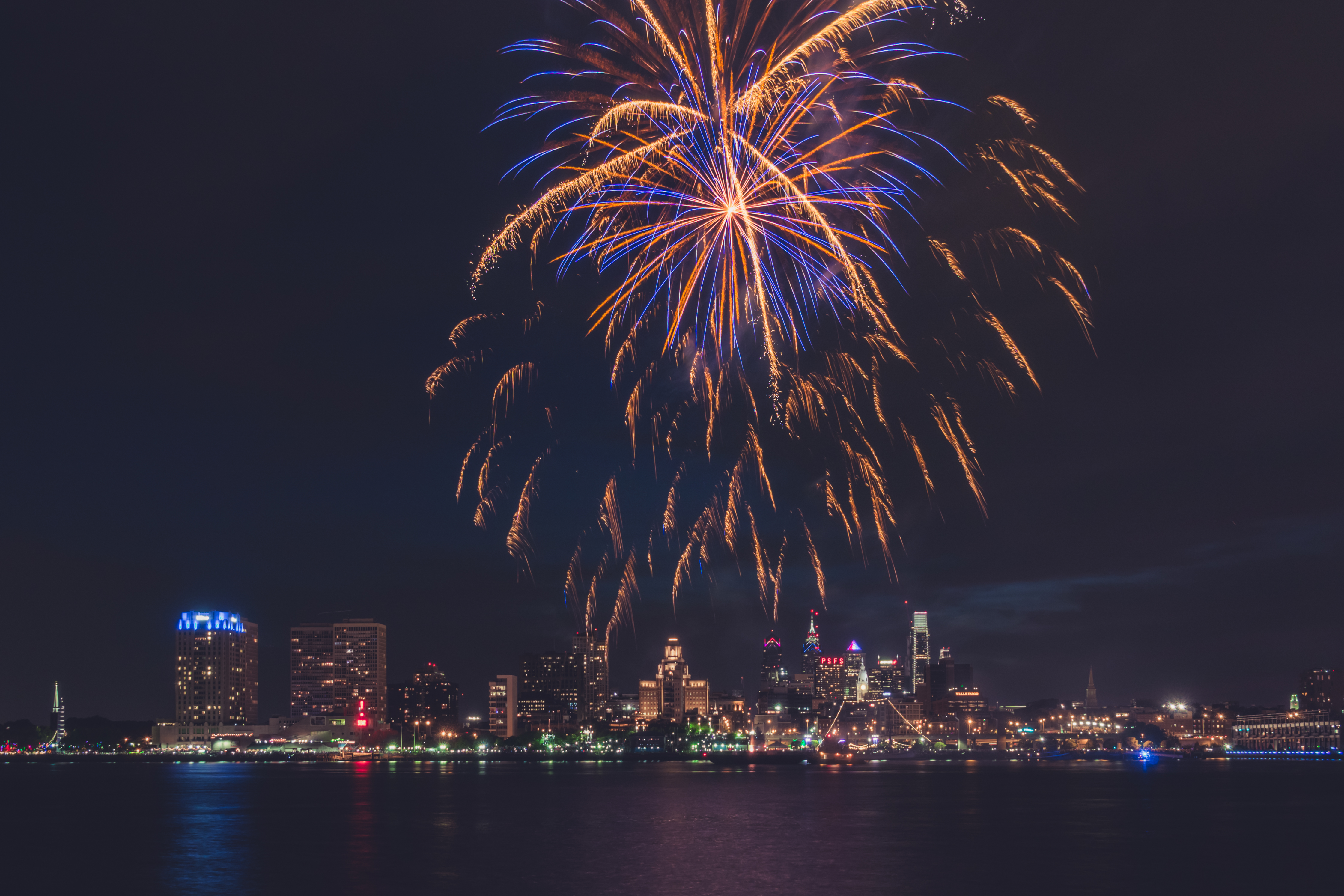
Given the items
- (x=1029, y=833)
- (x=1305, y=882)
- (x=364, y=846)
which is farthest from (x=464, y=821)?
(x=1305, y=882)

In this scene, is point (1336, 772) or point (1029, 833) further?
point (1336, 772)

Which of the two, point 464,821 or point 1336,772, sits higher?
point 464,821

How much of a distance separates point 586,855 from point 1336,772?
550ft

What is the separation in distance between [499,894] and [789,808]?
42599mm

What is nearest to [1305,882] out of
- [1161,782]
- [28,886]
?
[28,886]

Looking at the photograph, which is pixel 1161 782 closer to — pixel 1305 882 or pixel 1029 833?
pixel 1029 833

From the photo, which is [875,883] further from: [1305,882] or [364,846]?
[364,846]

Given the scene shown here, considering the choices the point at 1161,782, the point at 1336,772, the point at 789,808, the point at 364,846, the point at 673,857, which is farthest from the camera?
the point at 1336,772

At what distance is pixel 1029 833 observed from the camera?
61.9 meters

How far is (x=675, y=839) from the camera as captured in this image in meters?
57.1

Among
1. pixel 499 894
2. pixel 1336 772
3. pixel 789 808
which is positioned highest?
pixel 499 894

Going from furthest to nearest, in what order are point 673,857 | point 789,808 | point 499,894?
point 789,808
point 673,857
point 499,894

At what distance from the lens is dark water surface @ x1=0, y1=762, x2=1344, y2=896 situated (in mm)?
44125

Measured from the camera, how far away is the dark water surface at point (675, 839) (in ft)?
145
